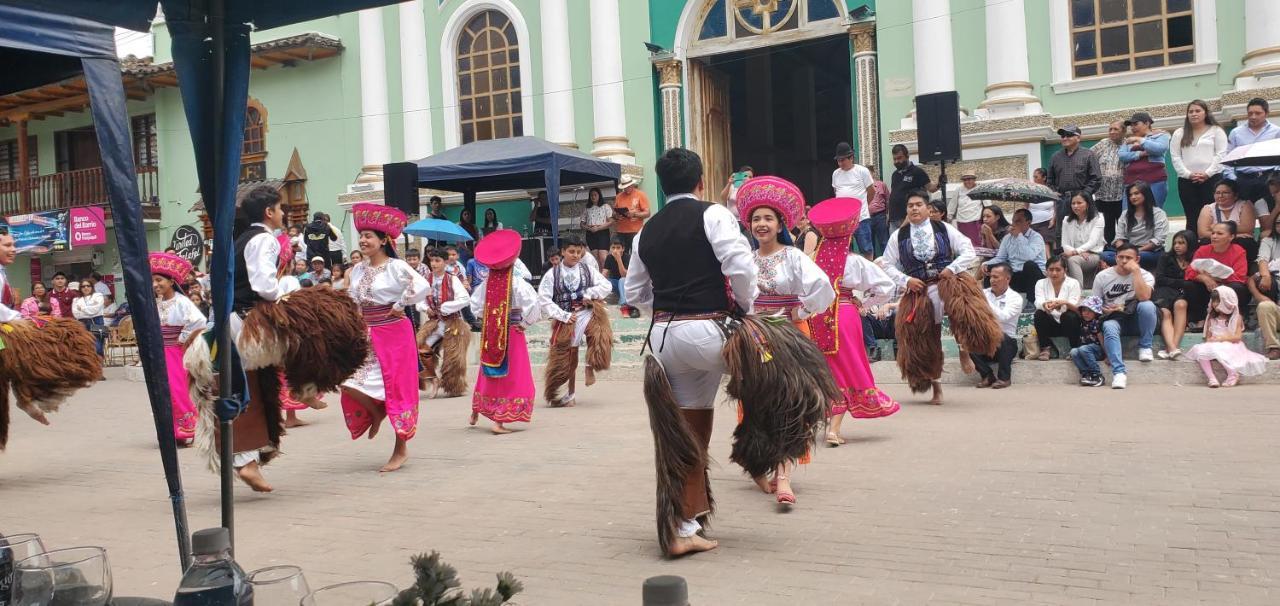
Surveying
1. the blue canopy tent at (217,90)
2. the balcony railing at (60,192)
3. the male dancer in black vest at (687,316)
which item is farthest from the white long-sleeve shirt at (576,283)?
the balcony railing at (60,192)

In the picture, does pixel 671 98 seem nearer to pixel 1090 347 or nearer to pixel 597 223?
pixel 597 223

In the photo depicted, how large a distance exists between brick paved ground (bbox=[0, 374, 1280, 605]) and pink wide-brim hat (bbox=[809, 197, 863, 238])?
4.96 feet

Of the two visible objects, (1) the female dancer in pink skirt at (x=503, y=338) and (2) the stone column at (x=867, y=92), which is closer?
(1) the female dancer in pink skirt at (x=503, y=338)

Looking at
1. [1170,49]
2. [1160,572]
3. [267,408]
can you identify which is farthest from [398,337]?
[1170,49]

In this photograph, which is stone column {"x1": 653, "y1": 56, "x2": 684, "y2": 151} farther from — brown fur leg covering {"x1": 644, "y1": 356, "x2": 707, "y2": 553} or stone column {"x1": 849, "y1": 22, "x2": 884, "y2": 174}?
brown fur leg covering {"x1": 644, "y1": 356, "x2": 707, "y2": 553}

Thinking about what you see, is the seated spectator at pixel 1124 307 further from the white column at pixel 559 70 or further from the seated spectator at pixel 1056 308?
the white column at pixel 559 70

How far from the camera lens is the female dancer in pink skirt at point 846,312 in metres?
7.59

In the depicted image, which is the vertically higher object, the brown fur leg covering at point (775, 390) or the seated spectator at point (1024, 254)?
the seated spectator at point (1024, 254)

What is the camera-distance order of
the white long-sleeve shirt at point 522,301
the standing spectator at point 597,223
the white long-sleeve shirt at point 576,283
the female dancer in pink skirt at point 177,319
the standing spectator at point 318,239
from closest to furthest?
the female dancer in pink skirt at point 177,319
the white long-sleeve shirt at point 522,301
the white long-sleeve shirt at point 576,283
the standing spectator at point 318,239
the standing spectator at point 597,223

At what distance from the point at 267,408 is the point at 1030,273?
27.9 feet

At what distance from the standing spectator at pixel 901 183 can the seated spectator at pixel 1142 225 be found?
2306mm

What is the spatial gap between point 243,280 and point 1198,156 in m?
10.4

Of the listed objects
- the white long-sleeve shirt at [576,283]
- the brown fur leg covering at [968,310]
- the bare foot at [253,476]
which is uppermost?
the white long-sleeve shirt at [576,283]

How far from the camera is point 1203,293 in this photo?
34.8 ft
